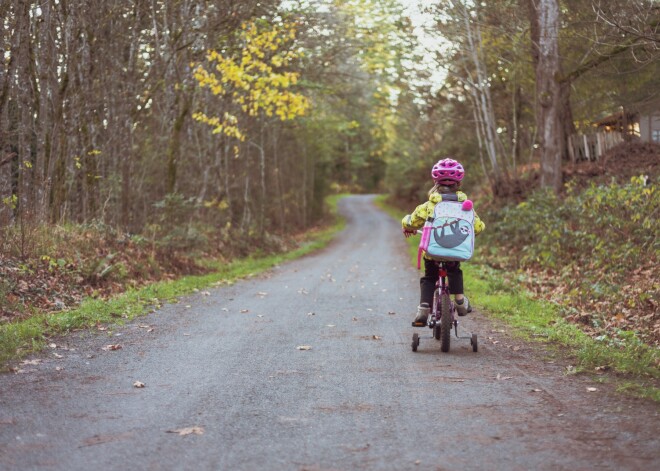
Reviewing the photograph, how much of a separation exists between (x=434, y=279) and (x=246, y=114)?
77.1 feet

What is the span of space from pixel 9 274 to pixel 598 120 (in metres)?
31.6

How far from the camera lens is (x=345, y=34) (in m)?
24.9

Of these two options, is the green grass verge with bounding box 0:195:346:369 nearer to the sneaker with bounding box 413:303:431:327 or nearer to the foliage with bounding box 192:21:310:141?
the sneaker with bounding box 413:303:431:327

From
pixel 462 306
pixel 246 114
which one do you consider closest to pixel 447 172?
pixel 462 306

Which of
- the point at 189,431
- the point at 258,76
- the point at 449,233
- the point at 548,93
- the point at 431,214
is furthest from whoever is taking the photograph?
Result: the point at 548,93

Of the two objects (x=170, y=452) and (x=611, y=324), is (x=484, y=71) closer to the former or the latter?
(x=611, y=324)

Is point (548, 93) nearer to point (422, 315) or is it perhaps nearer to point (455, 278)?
point (455, 278)

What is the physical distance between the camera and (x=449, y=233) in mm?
7887

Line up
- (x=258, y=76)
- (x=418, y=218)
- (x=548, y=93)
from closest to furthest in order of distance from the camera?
(x=418, y=218)
(x=258, y=76)
(x=548, y=93)

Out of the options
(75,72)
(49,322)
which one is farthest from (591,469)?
(75,72)

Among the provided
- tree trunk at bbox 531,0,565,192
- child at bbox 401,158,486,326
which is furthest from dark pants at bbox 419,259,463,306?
tree trunk at bbox 531,0,565,192

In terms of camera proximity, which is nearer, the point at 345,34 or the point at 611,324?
the point at 611,324

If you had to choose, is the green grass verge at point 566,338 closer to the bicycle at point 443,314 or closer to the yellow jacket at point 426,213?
the bicycle at point 443,314

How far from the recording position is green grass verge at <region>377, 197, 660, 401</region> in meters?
6.75
